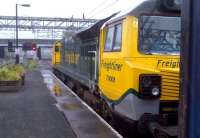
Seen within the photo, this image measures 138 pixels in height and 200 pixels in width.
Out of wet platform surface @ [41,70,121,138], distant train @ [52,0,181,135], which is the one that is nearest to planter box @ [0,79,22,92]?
wet platform surface @ [41,70,121,138]

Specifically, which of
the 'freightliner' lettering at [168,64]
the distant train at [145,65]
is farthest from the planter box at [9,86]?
the 'freightliner' lettering at [168,64]

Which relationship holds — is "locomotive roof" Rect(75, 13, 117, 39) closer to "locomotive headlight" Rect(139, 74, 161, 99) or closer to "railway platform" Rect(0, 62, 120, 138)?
"railway platform" Rect(0, 62, 120, 138)

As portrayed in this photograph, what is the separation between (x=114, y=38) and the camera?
9.55 m

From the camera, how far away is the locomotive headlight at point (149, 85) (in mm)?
7574

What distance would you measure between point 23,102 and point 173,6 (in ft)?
29.6

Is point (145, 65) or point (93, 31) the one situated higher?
point (93, 31)

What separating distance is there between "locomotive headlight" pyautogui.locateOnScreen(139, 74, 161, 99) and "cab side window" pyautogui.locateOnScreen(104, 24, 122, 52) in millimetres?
1483

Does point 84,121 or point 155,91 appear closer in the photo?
Result: point 155,91

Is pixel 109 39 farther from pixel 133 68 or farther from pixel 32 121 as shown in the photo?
pixel 32 121

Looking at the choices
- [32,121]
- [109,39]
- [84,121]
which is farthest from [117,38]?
[32,121]

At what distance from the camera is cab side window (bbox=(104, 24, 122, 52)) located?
905cm

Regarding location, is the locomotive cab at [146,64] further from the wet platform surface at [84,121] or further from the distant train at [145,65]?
the wet platform surface at [84,121]

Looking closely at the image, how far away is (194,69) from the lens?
3336mm

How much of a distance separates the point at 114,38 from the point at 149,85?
2200mm
